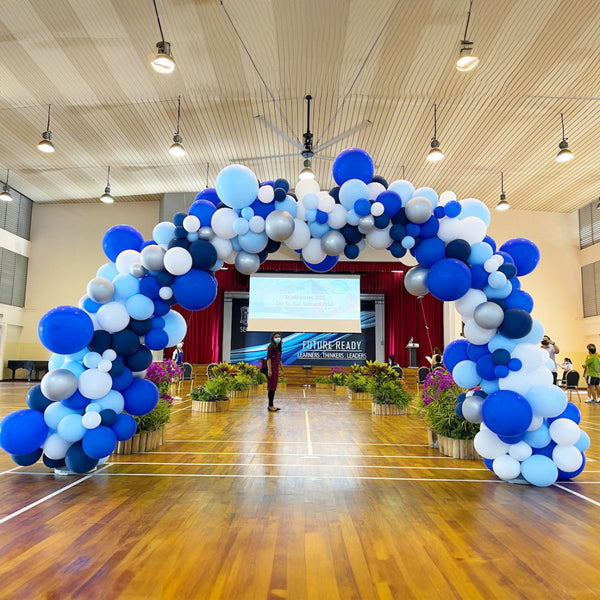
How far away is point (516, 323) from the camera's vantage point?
3561 millimetres

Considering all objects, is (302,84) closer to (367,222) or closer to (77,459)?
(367,222)

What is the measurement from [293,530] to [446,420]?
8.57ft

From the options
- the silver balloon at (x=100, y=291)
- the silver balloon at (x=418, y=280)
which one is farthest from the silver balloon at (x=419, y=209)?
the silver balloon at (x=100, y=291)

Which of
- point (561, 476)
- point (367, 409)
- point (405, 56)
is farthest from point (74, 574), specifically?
point (405, 56)

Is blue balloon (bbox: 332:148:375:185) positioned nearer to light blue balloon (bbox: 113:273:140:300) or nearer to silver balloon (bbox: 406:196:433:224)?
silver balloon (bbox: 406:196:433:224)

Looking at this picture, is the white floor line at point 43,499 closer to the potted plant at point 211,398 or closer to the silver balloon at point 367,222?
the silver balloon at point 367,222

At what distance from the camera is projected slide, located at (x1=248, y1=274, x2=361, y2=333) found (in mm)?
17062

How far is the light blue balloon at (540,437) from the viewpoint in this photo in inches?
140

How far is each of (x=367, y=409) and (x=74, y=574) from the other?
24.1 ft

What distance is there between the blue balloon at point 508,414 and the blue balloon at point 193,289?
2.30 meters

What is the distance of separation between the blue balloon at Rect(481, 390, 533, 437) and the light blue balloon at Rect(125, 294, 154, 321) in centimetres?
276

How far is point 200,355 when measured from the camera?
17.9 metres

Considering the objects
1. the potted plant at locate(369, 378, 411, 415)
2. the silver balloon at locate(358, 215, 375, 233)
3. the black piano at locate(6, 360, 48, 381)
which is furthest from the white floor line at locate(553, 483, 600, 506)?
the black piano at locate(6, 360, 48, 381)

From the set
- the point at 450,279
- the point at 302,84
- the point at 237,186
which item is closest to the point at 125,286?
the point at 237,186
